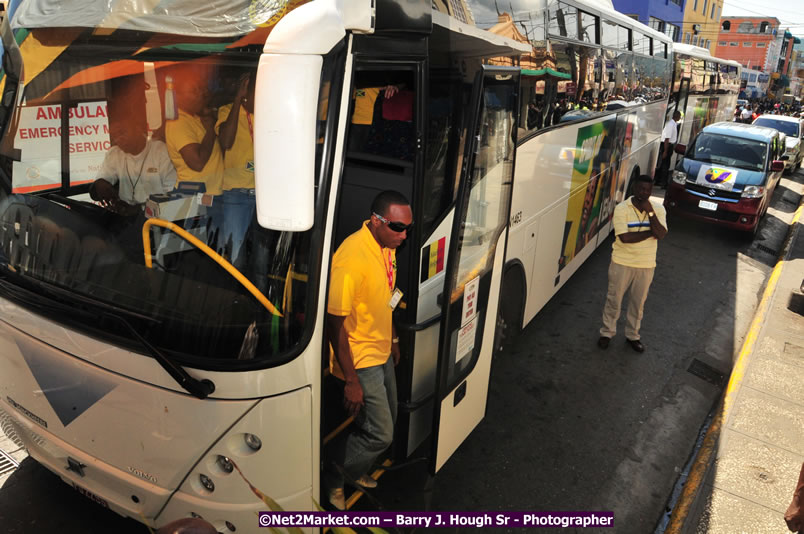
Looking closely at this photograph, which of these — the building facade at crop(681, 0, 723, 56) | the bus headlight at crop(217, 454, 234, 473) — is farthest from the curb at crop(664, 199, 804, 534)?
the building facade at crop(681, 0, 723, 56)

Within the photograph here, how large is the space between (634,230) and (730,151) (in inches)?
286

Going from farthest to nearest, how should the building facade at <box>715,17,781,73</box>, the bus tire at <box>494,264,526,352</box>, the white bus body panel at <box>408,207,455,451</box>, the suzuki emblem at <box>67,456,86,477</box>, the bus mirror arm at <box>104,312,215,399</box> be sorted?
the building facade at <box>715,17,781,73</box>, the bus tire at <box>494,264,526,352</box>, the white bus body panel at <box>408,207,455,451</box>, the suzuki emblem at <box>67,456,86,477</box>, the bus mirror arm at <box>104,312,215,399</box>

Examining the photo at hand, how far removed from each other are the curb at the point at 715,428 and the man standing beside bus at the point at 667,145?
21.9 feet

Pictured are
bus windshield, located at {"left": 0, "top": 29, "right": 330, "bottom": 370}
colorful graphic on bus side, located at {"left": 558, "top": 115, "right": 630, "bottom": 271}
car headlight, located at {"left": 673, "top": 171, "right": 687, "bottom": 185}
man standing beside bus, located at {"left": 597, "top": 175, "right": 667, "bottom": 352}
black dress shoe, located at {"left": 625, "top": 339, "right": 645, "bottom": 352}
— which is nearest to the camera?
bus windshield, located at {"left": 0, "top": 29, "right": 330, "bottom": 370}

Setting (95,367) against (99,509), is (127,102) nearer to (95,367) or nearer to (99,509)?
(95,367)

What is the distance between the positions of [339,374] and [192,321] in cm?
111

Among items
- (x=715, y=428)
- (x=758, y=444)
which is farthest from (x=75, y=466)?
(x=758, y=444)

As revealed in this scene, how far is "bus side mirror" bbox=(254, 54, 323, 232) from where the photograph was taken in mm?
2094

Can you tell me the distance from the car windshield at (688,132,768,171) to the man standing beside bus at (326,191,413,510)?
10.3m

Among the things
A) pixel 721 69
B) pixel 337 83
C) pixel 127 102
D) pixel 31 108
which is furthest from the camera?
pixel 721 69

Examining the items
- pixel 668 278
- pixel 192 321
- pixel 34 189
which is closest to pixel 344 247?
pixel 192 321

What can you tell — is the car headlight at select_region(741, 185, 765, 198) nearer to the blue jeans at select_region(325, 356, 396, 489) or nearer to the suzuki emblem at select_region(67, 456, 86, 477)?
the blue jeans at select_region(325, 356, 396, 489)

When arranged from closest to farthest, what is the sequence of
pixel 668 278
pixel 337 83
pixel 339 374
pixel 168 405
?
pixel 337 83, pixel 168 405, pixel 339 374, pixel 668 278

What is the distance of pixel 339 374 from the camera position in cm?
350
